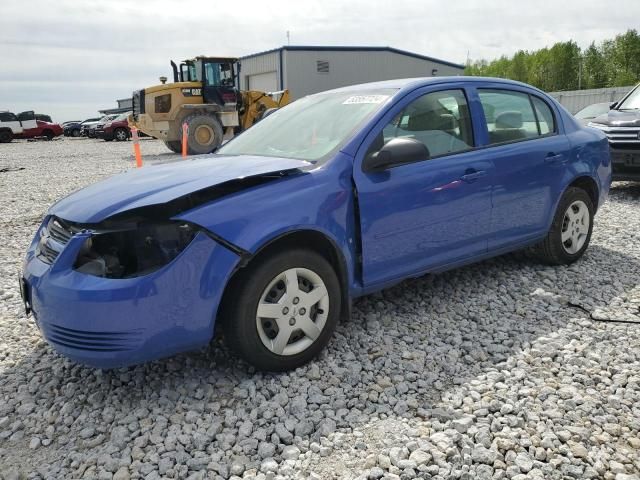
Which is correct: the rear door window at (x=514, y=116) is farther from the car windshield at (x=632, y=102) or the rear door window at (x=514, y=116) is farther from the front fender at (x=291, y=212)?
the car windshield at (x=632, y=102)

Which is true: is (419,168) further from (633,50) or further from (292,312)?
(633,50)

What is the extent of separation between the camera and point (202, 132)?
17250mm

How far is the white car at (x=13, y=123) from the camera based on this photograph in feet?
107

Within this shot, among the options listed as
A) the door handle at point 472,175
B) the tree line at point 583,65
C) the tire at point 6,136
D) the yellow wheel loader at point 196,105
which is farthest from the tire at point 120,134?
the tree line at point 583,65

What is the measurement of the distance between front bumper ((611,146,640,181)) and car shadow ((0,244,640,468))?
182 inches

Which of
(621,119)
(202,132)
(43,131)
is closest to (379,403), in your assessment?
(621,119)

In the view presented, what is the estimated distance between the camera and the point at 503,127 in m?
4.32

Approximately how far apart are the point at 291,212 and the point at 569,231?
2989mm

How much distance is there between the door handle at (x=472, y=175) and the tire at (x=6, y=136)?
1369 inches

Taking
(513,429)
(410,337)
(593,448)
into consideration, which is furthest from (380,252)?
(593,448)

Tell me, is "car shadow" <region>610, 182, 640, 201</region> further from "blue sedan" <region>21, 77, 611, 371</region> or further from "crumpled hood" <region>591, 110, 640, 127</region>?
"blue sedan" <region>21, 77, 611, 371</region>

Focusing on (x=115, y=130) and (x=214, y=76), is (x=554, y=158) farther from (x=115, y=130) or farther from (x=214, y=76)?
(x=115, y=130)

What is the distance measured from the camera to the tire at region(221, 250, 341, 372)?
2.92 metres

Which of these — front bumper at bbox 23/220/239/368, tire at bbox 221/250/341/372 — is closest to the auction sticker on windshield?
tire at bbox 221/250/341/372
